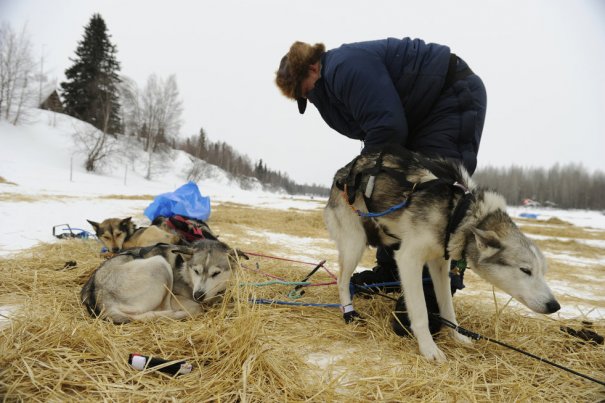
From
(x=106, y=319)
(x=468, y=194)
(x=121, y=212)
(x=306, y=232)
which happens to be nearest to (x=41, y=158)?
(x=121, y=212)

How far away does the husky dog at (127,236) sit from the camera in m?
4.64

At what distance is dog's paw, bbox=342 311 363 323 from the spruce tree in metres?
39.6

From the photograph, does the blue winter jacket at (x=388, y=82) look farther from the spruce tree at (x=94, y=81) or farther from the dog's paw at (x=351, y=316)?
the spruce tree at (x=94, y=81)

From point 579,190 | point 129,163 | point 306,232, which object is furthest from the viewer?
point 579,190

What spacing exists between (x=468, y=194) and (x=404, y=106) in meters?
0.94

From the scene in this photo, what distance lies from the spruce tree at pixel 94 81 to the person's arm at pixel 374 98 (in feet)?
129

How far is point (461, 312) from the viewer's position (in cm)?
289

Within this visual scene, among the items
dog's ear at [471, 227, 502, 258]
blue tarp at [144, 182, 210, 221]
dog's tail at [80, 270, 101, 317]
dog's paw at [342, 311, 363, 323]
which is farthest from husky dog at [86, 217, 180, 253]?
dog's ear at [471, 227, 502, 258]

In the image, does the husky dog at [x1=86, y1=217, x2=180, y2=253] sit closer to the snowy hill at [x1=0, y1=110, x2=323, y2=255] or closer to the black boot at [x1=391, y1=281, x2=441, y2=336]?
the snowy hill at [x1=0, y1=110, x2=323, y2=255]

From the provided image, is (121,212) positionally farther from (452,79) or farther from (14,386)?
(452,79)

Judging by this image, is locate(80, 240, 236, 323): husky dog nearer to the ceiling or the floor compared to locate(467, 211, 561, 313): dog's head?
nearer to the floor

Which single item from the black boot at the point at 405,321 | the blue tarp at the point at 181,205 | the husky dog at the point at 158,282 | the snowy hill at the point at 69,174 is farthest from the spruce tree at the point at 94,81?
the black boot at the point at 405,321

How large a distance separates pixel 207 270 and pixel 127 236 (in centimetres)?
274

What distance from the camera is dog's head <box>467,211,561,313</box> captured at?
1961 mm
